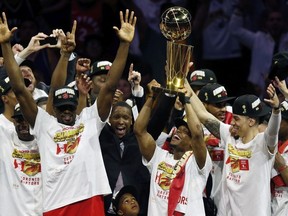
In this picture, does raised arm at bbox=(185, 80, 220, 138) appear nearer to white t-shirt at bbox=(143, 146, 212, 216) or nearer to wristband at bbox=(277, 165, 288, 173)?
white t-shirt at bbox=(143, 146, 212, 216)

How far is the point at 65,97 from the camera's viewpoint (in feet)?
33.8

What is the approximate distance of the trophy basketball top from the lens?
10.1m

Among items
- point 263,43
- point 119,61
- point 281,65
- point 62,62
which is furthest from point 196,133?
point 263,43

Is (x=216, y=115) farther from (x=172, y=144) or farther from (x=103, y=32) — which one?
(x=103, y=32)

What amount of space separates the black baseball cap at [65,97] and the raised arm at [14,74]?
20 centimetres

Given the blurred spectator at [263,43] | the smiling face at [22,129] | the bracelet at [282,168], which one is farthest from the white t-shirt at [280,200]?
the blurred spectator at [263,43]

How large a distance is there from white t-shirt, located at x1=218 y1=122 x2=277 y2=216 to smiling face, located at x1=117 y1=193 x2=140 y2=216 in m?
0.80

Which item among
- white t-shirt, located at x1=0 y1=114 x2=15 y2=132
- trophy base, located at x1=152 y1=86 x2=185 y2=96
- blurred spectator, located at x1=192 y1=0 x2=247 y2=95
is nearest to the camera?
trophy base, located at x1=152 y1=86 x2=185 y2=96

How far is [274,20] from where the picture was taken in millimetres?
14008

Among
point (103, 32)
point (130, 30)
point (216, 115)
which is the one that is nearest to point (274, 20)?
point (103, 32)

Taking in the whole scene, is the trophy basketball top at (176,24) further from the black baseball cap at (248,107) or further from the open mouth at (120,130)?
the open mouth at (120,130)

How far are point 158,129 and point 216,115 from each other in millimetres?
653

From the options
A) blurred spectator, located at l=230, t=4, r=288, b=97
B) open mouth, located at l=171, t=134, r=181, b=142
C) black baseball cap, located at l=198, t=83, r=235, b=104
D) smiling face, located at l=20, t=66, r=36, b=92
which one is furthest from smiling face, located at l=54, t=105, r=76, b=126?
blurred spectator, located at l=230, t=4, r=288, b=97

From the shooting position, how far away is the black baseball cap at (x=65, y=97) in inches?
405
